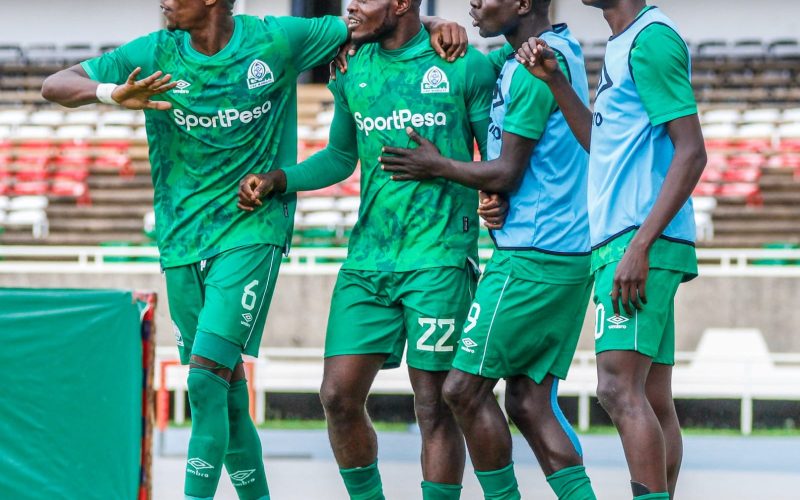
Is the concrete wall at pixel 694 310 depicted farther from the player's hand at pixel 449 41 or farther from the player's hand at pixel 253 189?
the player's hand at pixel 449 41

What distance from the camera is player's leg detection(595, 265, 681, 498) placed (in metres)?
3.88

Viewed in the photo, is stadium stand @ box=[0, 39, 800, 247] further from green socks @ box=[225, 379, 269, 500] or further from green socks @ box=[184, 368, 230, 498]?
green socks @ box=[184, 368, 230, 498]

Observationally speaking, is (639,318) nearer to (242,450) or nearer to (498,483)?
(498,483)

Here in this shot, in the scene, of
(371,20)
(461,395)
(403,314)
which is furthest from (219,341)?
(371,20)

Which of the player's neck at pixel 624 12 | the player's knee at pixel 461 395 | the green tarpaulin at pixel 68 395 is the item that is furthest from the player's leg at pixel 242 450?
the player's neck at pixel 624 12

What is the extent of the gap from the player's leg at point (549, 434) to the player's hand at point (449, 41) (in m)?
1.26

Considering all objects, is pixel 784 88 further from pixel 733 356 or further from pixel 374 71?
pixel 374 71

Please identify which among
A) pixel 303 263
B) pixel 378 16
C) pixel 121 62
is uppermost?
pixel 378 16

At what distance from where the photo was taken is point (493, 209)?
468 cm

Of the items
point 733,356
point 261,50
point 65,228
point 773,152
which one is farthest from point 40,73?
point 261,50

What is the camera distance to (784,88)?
21172 millimetres

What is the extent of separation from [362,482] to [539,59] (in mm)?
1765

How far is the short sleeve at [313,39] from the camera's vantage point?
5.06 m

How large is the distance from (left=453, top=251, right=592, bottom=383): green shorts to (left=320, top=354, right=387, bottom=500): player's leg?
1.41 ft
